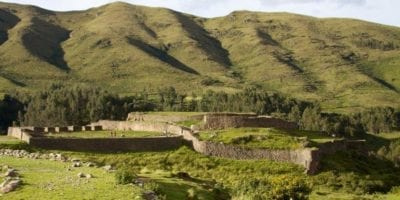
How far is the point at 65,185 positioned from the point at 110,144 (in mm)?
31049

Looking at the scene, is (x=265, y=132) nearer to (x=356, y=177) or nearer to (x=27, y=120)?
(x=356, y=177)

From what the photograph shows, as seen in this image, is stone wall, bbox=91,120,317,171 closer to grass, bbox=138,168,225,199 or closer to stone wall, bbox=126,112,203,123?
stone wall, bbox=126,112,203,123

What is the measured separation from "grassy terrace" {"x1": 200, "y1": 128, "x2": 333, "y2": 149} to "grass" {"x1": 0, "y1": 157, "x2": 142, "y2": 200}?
27633 millimetres

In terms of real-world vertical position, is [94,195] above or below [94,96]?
below

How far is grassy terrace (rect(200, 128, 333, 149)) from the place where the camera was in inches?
2534

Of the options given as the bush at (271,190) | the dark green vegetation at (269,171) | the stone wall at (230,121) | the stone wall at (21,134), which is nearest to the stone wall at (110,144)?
the dark green vegetation at (269,171)

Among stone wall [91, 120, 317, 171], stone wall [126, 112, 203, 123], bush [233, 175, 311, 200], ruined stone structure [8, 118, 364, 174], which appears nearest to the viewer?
bush [233, 175, 311, 200]

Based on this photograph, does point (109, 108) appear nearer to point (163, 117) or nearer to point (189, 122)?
point (163, 117)

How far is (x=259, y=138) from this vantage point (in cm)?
6606

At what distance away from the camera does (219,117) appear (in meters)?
73.8

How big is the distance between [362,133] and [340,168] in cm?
11483

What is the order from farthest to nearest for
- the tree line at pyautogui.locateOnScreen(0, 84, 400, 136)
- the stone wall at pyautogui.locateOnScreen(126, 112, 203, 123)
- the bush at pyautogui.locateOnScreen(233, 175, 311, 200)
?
the tree line at pyautogui.locateOnScreen(0, 84, 400, 136) < the stone wall at pyautogui.locateOnScreen(126, 112, 203, 123) < the bush at pyautogui.locateOnScreen(233, 175, 311, 200)

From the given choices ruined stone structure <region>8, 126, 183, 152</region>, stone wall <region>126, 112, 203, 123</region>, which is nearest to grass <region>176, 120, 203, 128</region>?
stone wall <region>126, 112, 203, 123</region>

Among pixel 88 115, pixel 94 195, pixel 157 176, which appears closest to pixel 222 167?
pixel 157 176
